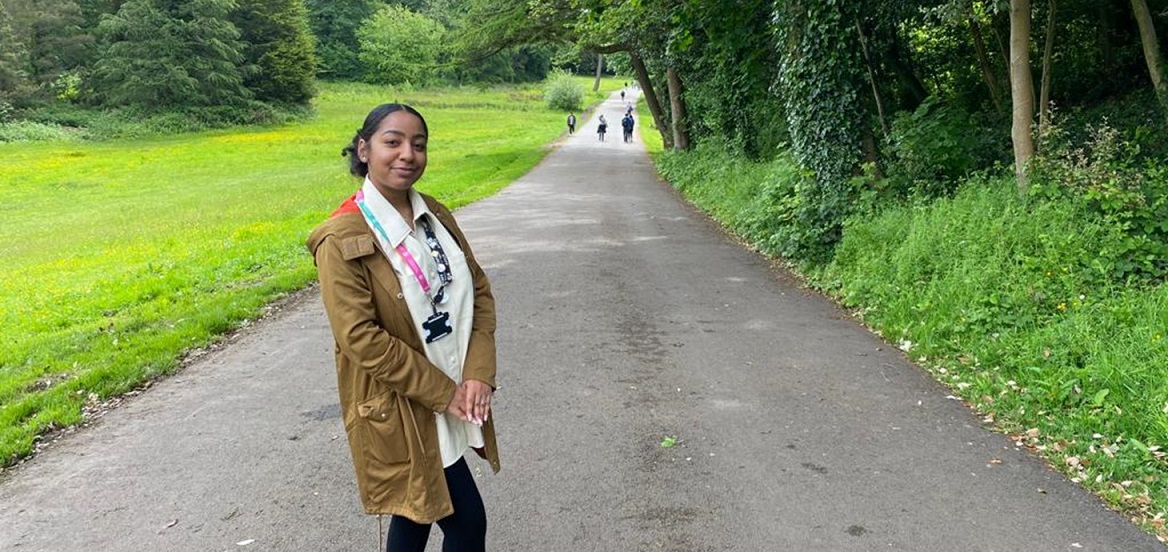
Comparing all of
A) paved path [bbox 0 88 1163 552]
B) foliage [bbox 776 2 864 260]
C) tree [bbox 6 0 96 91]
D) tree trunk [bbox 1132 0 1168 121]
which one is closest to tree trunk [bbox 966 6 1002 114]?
tree trunk [bbox 1132 0 1168 121]

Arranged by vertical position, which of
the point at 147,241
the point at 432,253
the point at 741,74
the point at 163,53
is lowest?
the point at 147,241

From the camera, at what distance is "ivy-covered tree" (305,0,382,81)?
2976 inches

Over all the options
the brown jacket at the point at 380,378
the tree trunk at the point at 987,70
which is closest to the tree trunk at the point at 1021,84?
the tree trunk at the point at 987,70

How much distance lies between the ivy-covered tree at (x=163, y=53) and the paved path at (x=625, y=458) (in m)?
47.2

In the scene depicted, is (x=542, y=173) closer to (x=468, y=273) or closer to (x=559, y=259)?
(x=559, y=259)

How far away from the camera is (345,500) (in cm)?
376

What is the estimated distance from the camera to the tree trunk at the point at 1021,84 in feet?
23.2

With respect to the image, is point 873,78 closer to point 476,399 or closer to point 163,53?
point 476,399

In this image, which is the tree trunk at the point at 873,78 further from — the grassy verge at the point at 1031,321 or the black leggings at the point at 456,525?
the black leggings at the point at 456,525

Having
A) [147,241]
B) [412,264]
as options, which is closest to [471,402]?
[412,264]

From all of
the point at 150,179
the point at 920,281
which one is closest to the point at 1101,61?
the point at 920,281

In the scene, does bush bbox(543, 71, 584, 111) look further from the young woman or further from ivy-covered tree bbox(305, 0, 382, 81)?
the young woman

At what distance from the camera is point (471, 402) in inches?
97.0

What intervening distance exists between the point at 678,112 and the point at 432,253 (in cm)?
2287
